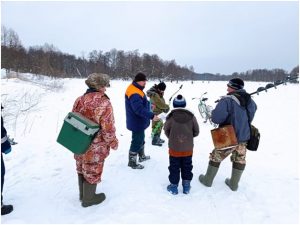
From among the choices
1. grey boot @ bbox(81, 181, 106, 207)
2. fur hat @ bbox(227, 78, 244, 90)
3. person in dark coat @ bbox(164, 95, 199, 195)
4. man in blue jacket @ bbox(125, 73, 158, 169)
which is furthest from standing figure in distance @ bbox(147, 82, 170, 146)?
grey boot @ bbox(81, 181, 106, 207)

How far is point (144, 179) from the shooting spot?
501 centimetres

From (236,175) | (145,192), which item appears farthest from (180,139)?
(236,175)

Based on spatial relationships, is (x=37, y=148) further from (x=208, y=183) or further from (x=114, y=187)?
(x=208, y=183)

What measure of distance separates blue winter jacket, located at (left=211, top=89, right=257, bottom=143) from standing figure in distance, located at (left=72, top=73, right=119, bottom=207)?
172 centimetres

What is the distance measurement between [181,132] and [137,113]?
3.06 feet

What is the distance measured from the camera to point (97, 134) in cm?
382

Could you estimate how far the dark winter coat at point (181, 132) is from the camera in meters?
4.38

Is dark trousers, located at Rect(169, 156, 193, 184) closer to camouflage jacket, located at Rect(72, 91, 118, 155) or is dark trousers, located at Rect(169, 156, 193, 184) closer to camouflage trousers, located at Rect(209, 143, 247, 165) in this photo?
camouflage trousers, located at Rect(209, 143, 247, 165)

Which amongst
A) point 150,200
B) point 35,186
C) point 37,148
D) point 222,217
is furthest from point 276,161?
point 37,148

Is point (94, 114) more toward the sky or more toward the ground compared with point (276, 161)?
more toward the sky

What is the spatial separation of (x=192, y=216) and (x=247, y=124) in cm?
170

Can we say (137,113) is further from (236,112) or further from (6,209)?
(6,209)

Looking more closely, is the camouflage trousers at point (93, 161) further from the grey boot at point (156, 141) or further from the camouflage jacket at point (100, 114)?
the grey boot at point (156, 141)

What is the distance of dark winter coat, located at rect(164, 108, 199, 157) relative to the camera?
438cm
